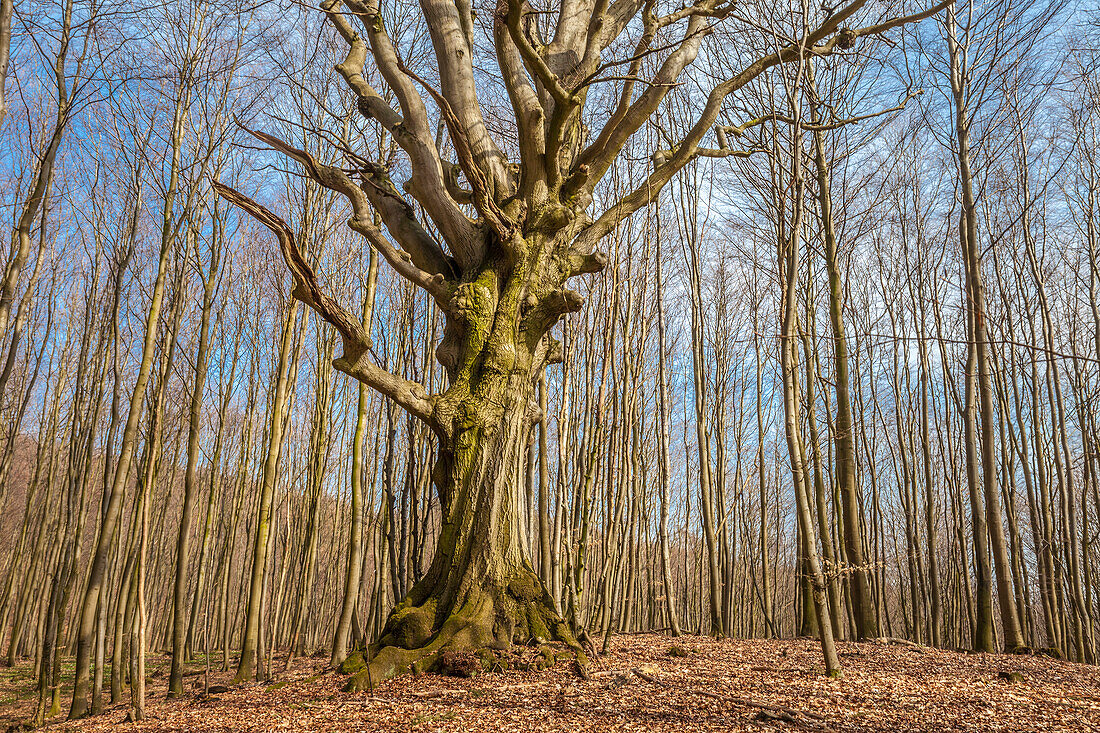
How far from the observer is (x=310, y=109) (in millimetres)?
7094

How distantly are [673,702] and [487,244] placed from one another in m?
3.51

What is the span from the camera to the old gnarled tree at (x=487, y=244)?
160 inches

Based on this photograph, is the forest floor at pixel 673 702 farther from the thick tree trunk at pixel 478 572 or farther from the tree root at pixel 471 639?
the thick tree trunk at pixel 478 572

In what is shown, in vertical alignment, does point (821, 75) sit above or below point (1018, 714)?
above

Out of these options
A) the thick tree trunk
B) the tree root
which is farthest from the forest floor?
the thick tree trunk

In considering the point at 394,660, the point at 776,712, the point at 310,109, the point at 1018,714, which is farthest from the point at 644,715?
the point at 310,109

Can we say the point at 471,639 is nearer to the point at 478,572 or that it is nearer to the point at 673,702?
the point at 478,572

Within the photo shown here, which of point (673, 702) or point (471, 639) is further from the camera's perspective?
point (471, 639)

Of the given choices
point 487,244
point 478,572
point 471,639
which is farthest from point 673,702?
point 487,244

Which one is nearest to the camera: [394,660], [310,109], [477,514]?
[394,660]

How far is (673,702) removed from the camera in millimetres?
3338

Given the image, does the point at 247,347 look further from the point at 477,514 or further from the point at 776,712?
the point at 776,712

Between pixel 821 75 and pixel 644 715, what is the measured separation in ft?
20.0

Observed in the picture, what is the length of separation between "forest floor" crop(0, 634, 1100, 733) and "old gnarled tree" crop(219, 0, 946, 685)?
1.27ft
